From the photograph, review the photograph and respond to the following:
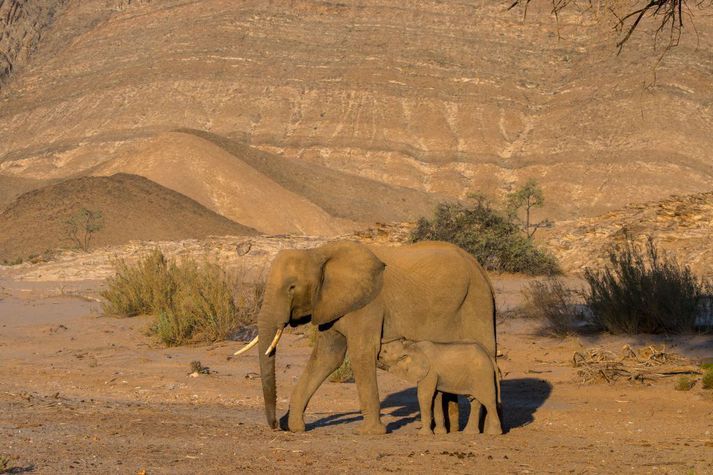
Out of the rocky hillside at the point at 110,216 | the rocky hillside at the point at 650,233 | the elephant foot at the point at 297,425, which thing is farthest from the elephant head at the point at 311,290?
the rocky hillside at the point at 110,216

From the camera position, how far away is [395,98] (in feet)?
296

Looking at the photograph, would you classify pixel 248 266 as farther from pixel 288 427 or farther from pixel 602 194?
pixel 602 194

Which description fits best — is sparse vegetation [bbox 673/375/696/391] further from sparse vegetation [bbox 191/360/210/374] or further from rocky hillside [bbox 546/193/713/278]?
rocky hillside [bbox 546/193/713/278]

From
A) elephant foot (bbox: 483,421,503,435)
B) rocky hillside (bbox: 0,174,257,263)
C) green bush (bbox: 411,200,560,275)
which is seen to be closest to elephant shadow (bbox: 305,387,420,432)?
elephant foot (bbox: 483,421,503,435)

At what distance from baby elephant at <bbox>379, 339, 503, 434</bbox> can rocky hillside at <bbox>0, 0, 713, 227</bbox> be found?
2549 inches

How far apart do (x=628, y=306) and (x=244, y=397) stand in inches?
219

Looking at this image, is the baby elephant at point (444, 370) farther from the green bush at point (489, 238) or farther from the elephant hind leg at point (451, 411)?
the green bush at point (489, 238)

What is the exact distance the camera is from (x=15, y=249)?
43.1 m

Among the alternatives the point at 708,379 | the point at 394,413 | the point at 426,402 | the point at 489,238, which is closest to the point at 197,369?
the point at 394,413

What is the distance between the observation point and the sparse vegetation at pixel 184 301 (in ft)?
51.5

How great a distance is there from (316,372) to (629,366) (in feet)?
14.0

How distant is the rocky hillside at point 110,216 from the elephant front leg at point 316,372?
3212 centimetres

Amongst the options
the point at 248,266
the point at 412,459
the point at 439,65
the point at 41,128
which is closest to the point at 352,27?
the point at 439,65

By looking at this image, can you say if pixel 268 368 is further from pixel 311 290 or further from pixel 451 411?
pixel 451 411
